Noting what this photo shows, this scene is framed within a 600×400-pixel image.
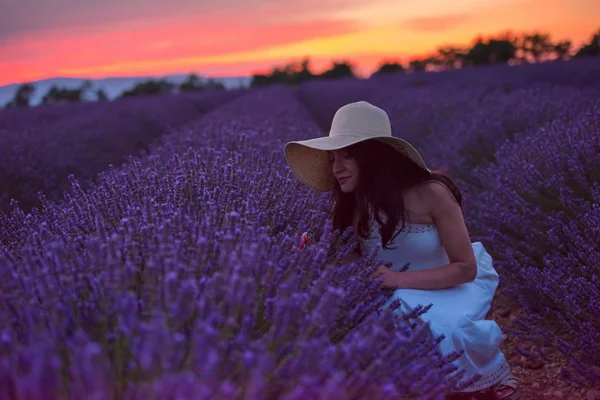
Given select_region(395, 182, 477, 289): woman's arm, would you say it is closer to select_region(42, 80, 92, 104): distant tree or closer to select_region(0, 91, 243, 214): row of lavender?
select_region(0, 91, 243, 214): row of lavender

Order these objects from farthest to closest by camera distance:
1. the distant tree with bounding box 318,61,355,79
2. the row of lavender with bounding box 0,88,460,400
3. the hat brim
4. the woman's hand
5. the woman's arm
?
the distant tree with bounding box 318,61,355,79 → the hat brim → the woman's arm → the woman's hand → the row of lavender with bounding box 0,88,460,400

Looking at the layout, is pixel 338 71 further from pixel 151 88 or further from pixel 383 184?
pixel 383 184

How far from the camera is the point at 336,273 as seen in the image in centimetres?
180

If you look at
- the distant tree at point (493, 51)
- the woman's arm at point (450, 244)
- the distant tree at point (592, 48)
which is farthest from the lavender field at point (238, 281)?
the distant tree at point (493, 51)

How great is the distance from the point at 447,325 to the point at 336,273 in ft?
1.99

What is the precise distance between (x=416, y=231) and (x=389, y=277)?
0.37 metres

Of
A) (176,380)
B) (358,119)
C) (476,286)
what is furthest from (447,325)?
(176,380)

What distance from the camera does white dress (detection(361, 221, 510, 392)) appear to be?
2.14 m

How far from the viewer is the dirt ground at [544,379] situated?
2471 millimetres

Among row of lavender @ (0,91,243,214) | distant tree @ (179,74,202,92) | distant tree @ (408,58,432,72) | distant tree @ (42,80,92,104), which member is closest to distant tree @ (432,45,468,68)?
distant tree @ (408,58,432,72)

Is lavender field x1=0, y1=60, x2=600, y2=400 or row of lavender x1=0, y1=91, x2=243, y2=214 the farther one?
row of lavender x1=0, y1=91, x2=243, y2=214

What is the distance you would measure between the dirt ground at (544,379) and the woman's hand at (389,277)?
2.48 ft

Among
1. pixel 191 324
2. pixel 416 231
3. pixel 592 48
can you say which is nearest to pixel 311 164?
pixel 416 231

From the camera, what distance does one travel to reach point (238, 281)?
1.23 metres
